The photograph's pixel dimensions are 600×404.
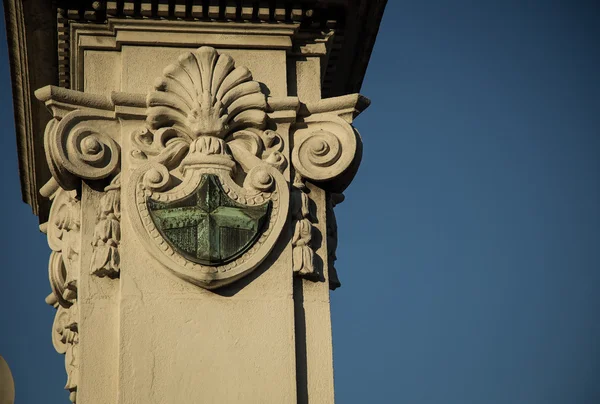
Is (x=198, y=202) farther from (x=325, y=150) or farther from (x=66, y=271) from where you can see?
(x=66, y=271)

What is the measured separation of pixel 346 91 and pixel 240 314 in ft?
13.5

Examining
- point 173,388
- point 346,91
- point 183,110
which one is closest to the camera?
point 173,388

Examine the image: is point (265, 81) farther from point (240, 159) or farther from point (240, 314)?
point (240, 314)

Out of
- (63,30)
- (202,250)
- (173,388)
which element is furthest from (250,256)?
(63,30)

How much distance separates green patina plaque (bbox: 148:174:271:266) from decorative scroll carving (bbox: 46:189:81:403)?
106cm

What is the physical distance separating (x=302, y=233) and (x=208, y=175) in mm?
1143

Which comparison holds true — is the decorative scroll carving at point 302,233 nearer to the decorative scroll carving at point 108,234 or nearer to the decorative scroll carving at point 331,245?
the decorative scroll carving at point 331,245

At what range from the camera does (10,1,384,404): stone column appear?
642 inches

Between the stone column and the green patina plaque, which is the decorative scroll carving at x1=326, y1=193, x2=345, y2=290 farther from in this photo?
the green patina plaque

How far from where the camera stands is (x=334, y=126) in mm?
17516

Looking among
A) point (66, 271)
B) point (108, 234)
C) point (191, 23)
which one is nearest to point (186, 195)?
point (108, 234)

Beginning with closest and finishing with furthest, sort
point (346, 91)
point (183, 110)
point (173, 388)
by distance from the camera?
A: point (173, 388), point (183, 110), point (346, 91)

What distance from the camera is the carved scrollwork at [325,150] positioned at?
1727cm

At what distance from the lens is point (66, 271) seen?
58.1 feet
